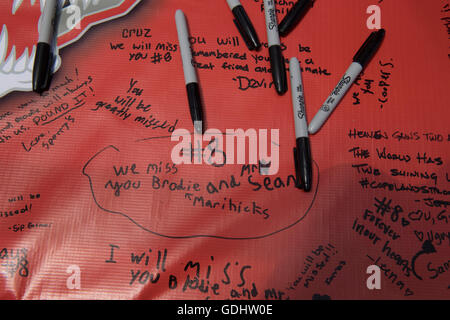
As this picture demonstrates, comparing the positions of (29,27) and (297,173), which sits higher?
(29,27)

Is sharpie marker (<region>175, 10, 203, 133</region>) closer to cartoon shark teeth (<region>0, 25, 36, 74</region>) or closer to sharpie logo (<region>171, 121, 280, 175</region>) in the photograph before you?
sharpie logo (<region>171, 121, 280, 175</region>)

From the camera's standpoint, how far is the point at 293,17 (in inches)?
13.5

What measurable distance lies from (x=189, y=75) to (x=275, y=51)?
0.10 meters

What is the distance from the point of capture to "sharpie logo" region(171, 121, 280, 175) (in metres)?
0.31

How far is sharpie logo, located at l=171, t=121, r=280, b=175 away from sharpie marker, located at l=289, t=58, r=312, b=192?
0.07 ft

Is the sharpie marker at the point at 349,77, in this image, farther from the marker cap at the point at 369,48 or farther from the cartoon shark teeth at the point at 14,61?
the cartoon shark teeth at the point at 14,61

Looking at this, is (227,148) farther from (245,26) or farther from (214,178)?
(245,26)

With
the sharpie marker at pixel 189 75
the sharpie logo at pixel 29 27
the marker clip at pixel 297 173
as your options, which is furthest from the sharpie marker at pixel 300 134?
the sharpie logo at pixel 29 27

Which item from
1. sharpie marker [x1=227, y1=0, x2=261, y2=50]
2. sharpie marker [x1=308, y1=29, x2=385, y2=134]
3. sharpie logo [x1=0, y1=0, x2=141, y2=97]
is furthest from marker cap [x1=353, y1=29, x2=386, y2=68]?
sharpie logo [x1=0, y1=0, x2=141, y2=97]

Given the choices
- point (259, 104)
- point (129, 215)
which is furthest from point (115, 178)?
point (259, 104)

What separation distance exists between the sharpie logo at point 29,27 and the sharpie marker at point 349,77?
0.25 metres

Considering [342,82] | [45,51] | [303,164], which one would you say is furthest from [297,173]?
[45,51]

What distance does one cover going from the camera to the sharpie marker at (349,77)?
1.02 feet
